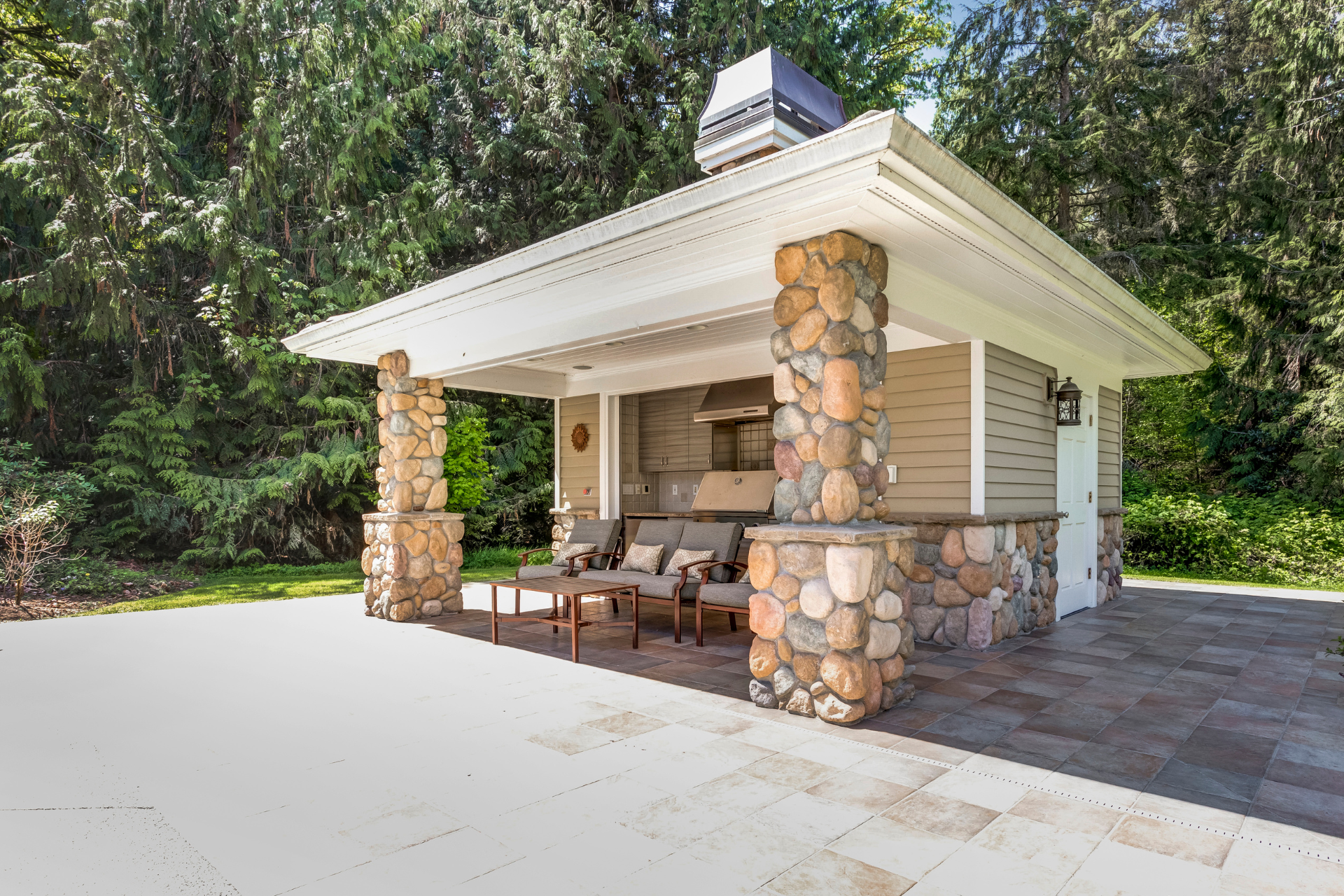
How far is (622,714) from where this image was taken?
11.7 feet

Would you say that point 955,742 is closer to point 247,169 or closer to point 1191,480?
point 247,169

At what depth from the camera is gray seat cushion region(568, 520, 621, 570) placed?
22.9ft

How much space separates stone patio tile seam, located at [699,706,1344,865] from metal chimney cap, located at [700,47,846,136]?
11.5ft

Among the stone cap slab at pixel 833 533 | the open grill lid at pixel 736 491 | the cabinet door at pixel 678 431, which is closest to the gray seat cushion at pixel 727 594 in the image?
the stone cap slab at pixel 833 533

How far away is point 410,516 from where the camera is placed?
6.28 metres

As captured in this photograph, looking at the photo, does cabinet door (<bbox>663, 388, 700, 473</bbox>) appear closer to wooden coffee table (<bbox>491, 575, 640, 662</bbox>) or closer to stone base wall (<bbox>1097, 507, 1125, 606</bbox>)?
wooden coffee table (<bbox>491, 575, 640, 662</bbox>)

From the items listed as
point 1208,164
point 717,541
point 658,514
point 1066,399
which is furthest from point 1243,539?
point 717,541

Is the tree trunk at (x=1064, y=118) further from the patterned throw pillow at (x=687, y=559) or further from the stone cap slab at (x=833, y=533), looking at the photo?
the stone cap slab at (x=833, y=533)

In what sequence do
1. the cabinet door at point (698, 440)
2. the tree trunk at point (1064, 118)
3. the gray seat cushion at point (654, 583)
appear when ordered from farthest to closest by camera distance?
the tree trunk at point (1064, 118) < the cabinet door at point (698, 440) < the gray seat cushion at point (654, 583)

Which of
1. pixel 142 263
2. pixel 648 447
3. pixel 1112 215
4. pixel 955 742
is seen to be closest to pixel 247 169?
pixel 142 263

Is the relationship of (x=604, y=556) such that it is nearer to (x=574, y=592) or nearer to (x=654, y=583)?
(x=654, y=583)

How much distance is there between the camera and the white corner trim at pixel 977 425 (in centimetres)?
506

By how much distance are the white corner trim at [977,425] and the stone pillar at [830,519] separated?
5.30ft

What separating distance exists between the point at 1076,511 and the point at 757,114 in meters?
4.82
